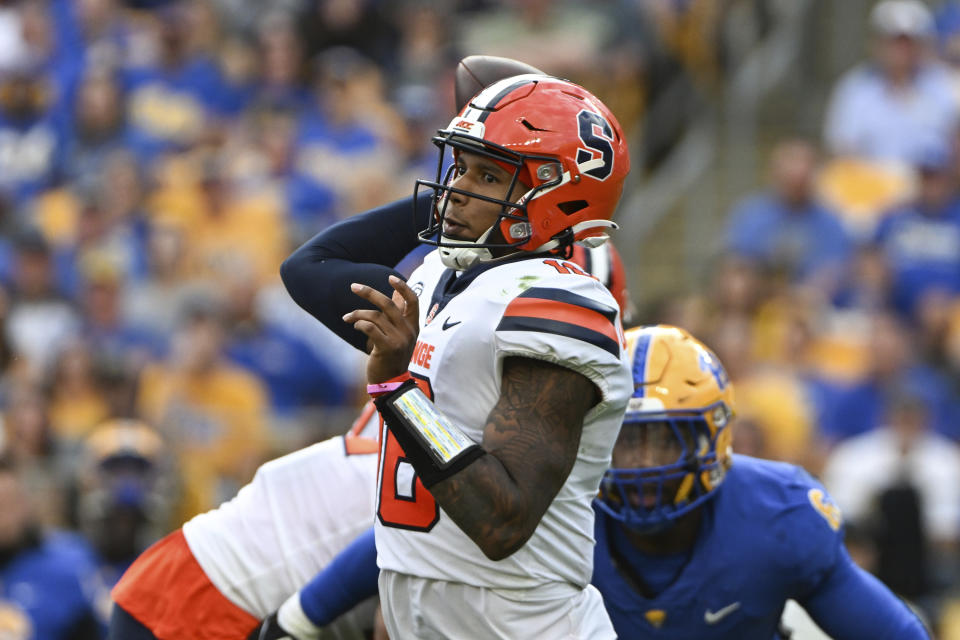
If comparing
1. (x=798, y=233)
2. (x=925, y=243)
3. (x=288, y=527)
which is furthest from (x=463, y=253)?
(x=798, y=233)

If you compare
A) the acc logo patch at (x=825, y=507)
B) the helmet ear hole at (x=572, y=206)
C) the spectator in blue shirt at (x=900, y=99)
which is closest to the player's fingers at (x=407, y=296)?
the helmet ear hole at (x=572, y=206)

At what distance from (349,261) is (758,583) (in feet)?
4.34

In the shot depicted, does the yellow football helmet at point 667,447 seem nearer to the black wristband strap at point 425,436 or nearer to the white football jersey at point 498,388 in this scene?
the white football jersey at point 498,388

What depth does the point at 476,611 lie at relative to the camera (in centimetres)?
312

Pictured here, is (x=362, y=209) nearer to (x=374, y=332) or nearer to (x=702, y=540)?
(x=702, y=540)

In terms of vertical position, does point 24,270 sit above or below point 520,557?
below

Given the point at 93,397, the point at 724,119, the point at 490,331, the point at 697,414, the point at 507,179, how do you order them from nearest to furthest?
1. the point at 490,331
2. the point at 507,179
3. the point at 697,414
4. the point at 93,397
5. the point at 724,119

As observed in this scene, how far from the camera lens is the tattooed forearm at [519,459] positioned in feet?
9.53

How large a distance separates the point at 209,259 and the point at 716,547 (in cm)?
634

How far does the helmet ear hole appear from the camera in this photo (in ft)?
10.7

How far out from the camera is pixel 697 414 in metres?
3.94

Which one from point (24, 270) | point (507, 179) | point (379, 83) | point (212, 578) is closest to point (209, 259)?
point (24, 270)

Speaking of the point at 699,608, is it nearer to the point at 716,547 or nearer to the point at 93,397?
the point at 716,547

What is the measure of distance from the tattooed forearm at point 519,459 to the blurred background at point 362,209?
333 centimetres
